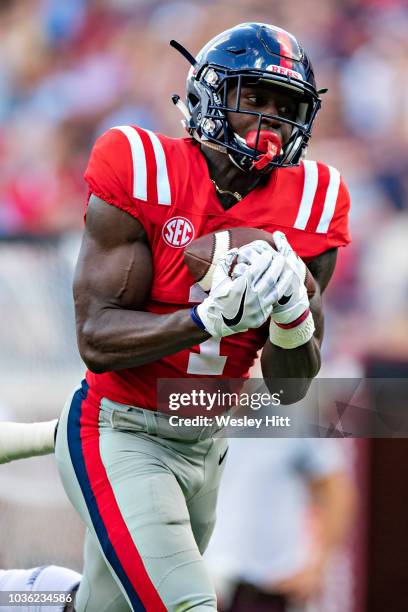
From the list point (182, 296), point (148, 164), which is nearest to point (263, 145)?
point (148, 164)

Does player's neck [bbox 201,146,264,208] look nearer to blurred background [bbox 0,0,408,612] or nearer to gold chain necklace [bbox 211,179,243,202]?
gold chain necklace [bbox 211,179,243,202]

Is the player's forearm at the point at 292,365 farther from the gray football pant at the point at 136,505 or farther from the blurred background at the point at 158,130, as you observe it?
the blurred background at the point at 158,130

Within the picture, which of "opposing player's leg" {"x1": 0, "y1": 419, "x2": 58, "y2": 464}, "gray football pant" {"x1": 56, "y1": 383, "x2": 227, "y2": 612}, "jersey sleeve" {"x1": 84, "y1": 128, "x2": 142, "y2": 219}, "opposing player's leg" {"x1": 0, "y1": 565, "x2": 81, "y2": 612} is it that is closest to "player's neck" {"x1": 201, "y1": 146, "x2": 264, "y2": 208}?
"jersey sleeve" {"x1": 84, "y1": 128, "x2": 142, "y2": 219}

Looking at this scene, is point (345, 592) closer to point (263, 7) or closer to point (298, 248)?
point (298, 248)

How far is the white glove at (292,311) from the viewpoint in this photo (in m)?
1.95

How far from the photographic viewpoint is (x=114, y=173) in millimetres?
2090

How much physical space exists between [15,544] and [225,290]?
2220 millimetres

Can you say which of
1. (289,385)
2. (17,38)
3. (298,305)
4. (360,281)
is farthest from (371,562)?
(17,38)

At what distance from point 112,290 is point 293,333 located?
39 cm

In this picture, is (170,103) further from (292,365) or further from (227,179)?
(292,365)

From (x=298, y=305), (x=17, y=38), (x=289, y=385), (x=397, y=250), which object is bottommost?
(x=289, y=385)

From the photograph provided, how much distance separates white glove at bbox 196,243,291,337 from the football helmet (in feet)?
1.00

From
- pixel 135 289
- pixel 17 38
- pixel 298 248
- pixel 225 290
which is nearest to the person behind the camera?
pixel 225 290

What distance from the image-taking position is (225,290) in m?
1.88
